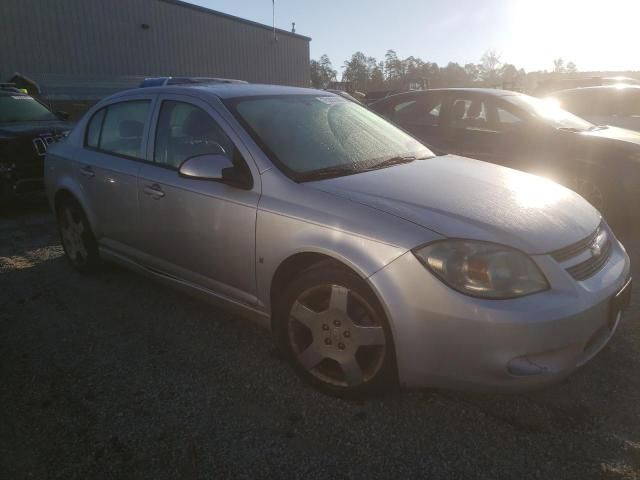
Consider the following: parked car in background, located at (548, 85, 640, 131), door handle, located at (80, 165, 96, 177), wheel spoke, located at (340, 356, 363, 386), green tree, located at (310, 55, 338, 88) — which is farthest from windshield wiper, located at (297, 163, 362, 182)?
green tree, located at (310, 55, 338, 88)

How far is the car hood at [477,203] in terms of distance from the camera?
212 cm

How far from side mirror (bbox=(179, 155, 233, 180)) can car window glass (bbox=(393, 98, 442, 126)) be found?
3.98 meters

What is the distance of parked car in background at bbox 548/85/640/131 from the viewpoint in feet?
25.0

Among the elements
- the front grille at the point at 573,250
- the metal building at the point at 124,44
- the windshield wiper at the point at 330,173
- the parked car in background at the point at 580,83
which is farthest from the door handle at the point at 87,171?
the metal building at the point at 124,44

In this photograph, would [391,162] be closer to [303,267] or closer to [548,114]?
[303,267]

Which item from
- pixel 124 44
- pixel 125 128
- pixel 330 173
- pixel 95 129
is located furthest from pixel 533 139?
pixel 124 44

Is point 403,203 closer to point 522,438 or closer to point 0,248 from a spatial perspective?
point 522,438

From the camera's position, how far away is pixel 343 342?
229cm

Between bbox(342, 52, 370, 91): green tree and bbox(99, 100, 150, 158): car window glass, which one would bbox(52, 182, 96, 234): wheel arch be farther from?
bbox(342, 52, 370, 91): green tree

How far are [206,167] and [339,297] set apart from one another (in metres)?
1.02

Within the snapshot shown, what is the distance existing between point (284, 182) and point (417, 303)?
0.93 m

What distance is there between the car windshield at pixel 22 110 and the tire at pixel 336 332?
21.2 feet

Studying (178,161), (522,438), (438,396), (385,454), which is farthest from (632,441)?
(178,161)

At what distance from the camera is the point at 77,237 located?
4.05 m
